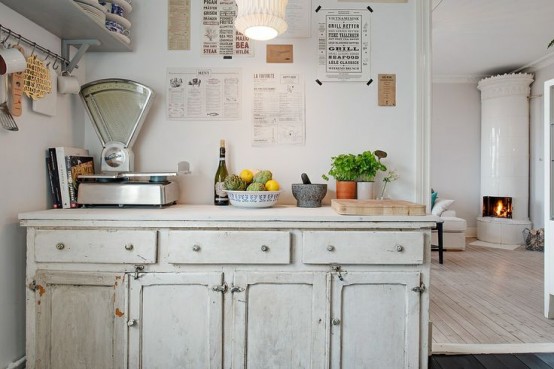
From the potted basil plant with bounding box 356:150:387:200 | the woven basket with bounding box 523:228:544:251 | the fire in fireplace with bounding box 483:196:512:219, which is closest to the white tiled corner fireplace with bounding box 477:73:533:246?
the fire in fireplace with bounding box 483:196:512:219

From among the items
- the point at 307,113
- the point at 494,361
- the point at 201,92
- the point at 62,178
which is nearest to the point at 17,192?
the point at 62,178

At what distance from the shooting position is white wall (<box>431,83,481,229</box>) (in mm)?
6191

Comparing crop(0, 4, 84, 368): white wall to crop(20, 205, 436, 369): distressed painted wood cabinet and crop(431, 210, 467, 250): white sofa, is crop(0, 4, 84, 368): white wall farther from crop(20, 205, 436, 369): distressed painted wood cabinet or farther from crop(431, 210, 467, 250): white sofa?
crop(431, 210, 467, 250): white sofa

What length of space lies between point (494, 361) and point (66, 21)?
2760 millimetres

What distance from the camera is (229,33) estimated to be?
1.92 metres

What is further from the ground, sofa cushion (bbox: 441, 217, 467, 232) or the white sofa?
sofa cushion (bbox: 441, 217, 467, 232)

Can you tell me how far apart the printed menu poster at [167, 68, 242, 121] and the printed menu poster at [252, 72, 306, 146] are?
128 millimetres

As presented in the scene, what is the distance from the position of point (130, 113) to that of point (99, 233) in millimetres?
687

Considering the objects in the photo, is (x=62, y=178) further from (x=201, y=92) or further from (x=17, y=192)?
(x=201, y=92)

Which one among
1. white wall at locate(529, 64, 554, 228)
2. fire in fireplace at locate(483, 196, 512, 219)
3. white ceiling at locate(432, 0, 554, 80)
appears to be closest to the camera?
white ceiling at locate(432, 0, 554, 80)

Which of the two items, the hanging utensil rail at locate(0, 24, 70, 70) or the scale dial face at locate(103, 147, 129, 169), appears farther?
the scale dial face at locate(103, 147, 129, 169)

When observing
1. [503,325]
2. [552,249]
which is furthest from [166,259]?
[552,249]

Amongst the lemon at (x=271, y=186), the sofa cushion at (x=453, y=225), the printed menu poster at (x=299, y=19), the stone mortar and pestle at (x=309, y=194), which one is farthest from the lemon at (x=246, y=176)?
the sofa cushion at (x=453, y=225)

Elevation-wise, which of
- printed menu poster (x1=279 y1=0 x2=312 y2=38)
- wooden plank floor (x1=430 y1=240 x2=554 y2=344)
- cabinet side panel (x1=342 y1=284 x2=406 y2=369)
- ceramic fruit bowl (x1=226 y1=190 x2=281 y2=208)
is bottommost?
wooden plank floor (x1=430 y1=240 x2=554 y2=344)
